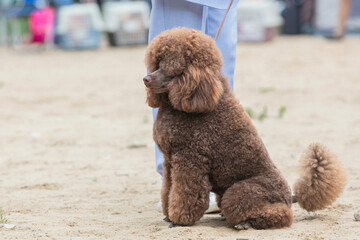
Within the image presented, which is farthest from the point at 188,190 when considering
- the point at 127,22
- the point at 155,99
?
the point at 127,22

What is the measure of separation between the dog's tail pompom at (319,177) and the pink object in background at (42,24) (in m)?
11.3

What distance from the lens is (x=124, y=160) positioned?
494cm

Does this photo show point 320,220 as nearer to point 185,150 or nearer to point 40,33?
point 185,150

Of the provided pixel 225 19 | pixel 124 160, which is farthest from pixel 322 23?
pixel 225 19

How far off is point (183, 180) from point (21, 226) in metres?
0.93

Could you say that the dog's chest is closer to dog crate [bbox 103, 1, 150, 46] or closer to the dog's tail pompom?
the dog's tail pompom

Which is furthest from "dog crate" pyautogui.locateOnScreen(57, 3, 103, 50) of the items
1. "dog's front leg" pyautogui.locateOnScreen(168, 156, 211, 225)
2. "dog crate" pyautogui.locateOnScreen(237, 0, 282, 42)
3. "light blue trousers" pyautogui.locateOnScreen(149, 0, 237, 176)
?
"dog's front leg" pyautogui.locateOnScreen(168, 156, 211, 225)

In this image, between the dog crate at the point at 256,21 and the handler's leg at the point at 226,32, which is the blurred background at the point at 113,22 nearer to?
the dog crate at the point at 256,21

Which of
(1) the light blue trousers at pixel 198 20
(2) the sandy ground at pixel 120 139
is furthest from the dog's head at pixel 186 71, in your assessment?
(2) the sandy ground at pixel 120 139

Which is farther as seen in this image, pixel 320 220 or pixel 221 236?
pixel 320 220

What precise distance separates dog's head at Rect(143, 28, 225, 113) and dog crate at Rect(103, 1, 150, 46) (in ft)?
34.9

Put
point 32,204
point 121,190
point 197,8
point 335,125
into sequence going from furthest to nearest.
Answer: point 335,125 < point 121,190 < point 32,204 < point 197,8

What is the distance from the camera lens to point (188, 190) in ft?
9.55

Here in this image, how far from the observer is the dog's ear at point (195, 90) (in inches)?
110
